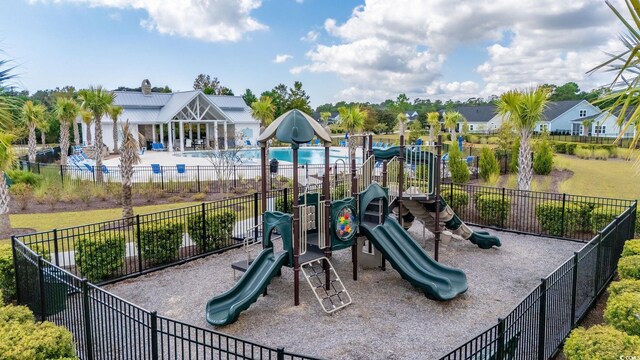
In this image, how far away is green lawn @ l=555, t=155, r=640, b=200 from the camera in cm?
1720

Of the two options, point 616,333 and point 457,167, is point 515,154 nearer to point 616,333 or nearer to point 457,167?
point 457,167

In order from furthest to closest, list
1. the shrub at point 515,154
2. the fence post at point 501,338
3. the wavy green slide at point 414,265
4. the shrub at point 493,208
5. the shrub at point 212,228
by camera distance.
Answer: the shrub at point 515,154, the shrub at point 493,208, the shrub at point 212,228, the wavy green slide at point 414,265, the fence post at point 501,338

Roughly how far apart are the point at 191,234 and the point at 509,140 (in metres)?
21.2

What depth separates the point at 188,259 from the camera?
10.0m

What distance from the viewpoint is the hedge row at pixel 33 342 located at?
418 centimetres

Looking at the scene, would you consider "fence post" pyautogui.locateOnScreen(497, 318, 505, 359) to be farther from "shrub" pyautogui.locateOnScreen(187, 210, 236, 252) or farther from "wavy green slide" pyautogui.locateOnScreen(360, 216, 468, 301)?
"shrub" pyautogui.locateOnScreen(187, 210, 236, 252)

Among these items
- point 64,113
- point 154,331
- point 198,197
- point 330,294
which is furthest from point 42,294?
point 64,113

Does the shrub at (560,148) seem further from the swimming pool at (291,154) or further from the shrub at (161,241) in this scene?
the shrub at (161,241)

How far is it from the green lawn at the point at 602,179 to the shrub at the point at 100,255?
13.7 metres

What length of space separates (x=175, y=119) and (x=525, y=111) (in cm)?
2988

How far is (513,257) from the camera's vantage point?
1036cm

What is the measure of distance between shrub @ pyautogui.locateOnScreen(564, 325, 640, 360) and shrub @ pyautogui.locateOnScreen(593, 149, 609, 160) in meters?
31.8

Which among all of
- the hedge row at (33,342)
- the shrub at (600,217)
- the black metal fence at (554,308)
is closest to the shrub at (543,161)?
the shrub at (600,217)

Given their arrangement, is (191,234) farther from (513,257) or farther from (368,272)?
(513,257)
